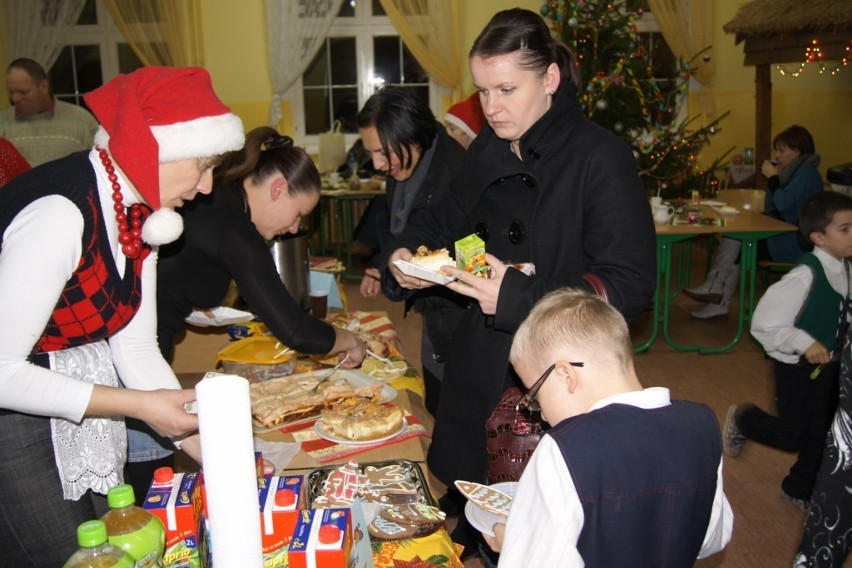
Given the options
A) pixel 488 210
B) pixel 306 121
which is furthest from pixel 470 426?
pixel 306 121

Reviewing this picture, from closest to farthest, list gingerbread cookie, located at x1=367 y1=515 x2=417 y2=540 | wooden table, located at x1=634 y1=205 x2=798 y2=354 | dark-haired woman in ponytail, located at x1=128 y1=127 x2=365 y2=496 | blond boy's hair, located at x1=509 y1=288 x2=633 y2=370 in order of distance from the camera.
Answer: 1. blond boy's hair, located at x1=509 y1=288 x2=633 y2=370
2. gingerbread cookie, located at x1=367 y1=515 x2=417 y2=540
3. dark-haired woman in ponytail, located at x1=128 y1=127 x2=365 y2=496
4. wooden table, located at x1=634 y1=205 x2=798 y2=354

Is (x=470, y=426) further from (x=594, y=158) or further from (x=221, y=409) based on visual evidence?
(x=221, y=409)

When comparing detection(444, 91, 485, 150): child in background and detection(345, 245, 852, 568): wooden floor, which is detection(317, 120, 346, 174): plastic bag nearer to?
detection(345, 245, 852, 568): wooden floor

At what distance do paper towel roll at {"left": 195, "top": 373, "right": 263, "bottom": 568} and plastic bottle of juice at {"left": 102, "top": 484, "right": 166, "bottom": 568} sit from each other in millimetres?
120

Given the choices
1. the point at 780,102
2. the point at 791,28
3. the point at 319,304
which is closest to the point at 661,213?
the point at 791,28

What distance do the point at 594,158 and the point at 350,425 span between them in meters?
0.86

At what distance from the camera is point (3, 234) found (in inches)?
53.3

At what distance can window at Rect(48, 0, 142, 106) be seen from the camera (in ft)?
28.1

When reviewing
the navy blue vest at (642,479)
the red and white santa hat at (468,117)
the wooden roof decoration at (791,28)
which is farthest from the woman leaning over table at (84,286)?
the wooden roof decoration at (791,28)

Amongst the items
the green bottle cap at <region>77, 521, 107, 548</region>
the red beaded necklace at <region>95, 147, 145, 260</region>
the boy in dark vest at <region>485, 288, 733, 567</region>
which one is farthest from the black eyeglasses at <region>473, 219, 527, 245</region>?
the green bottle cap at <region>77, 521, 107, 548</region>

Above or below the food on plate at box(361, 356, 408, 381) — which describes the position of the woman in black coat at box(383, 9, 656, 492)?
above

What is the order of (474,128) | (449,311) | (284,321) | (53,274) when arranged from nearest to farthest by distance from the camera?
(53,274) < (284,321) < (449,311) < (474,128)

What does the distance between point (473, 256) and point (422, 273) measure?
179mm

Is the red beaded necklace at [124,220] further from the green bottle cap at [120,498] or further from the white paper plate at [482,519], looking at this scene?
the white paper plate at [482,519]
